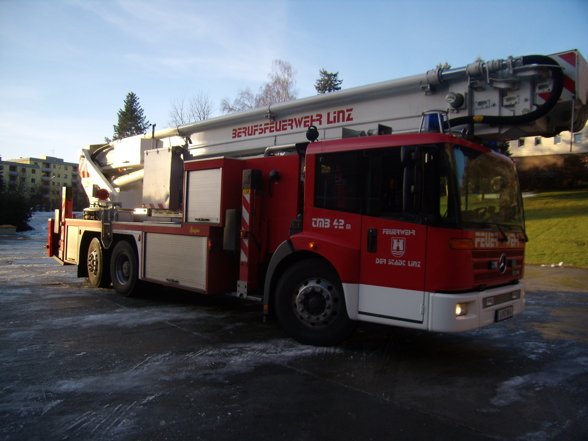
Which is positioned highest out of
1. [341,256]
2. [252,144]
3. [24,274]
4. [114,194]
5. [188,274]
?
[252,144]

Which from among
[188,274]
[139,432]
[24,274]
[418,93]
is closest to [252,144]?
[188,274]

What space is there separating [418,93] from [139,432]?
484 centimetres

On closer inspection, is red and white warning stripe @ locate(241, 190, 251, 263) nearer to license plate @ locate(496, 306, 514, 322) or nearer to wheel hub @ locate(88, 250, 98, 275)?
license plate @ locate(496, 306, 514, 322)

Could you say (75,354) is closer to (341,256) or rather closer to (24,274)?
(341,256)

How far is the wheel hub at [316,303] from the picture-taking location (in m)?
5.29

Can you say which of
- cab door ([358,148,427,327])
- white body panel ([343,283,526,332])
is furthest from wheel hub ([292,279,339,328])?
cab door ([358,148,427,327])

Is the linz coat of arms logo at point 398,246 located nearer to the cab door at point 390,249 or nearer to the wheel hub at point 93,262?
the cab door at point 390,249

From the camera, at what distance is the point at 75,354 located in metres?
5.12

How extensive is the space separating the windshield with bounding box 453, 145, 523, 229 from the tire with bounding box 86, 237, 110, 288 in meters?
7.54

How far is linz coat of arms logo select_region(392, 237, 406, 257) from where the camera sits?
479 cm

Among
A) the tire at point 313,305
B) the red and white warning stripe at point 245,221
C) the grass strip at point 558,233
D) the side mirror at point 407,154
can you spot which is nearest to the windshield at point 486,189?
the side mirror at point 407,154

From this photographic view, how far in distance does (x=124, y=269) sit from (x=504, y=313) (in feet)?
22.7

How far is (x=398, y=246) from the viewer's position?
4.83 m

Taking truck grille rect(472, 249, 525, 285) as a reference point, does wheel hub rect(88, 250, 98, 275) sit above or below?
below
